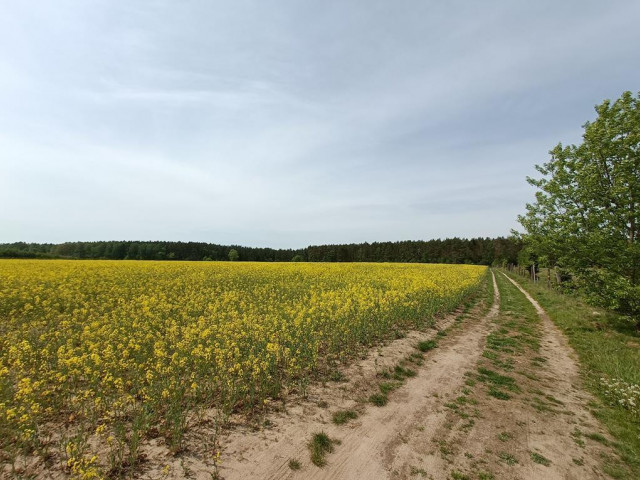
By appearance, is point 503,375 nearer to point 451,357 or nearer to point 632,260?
point 451,357

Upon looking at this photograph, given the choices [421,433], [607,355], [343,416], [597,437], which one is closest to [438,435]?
[421,433]

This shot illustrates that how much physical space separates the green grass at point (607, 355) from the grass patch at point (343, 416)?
4.07m

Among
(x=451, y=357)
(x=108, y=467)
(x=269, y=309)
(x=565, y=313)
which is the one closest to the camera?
(x=108, y=467)

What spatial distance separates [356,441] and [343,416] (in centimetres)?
70

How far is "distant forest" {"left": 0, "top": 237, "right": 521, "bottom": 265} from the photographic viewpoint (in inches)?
3127

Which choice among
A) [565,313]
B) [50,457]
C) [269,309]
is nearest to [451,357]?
[269,309]

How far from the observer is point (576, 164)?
12.8 metres

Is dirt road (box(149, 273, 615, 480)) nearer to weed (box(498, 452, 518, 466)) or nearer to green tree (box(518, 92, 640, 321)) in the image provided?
weed (box(498, 452, 518, 466))

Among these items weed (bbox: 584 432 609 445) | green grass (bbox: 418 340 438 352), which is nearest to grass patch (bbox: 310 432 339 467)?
weed (bbox: 584 432 609 445)

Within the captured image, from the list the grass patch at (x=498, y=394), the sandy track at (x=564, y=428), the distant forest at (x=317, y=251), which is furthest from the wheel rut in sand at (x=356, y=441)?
the distant forest at (x=317, y=251)

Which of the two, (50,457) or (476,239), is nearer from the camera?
(50,457)

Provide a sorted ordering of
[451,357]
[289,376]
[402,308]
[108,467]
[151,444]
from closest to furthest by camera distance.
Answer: [108,467] → [151,444] → [289,376] → [451,357] → [402,308]

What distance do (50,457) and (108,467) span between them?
997 mm

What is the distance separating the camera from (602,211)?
1210 centimetres
